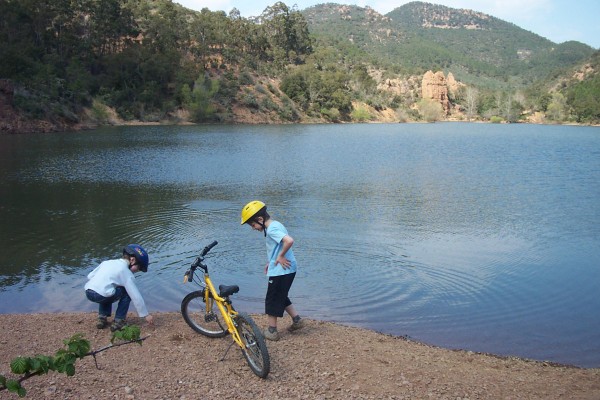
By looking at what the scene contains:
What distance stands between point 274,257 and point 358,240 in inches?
266

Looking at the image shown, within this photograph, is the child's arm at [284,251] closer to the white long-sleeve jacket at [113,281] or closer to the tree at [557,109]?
the white long-sleeve jacket at [113,281]

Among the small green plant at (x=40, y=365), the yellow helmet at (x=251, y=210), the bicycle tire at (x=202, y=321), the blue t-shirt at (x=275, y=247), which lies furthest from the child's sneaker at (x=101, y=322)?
the small green plant at (x=40, y=365)

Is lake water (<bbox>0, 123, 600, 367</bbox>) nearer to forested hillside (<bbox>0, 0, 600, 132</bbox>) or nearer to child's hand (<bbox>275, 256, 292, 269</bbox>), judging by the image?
child's hand (<bbox>275, 256, 292, 269</bbox>)

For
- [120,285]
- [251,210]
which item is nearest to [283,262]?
[251,210]

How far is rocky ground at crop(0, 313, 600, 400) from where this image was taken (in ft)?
16.6

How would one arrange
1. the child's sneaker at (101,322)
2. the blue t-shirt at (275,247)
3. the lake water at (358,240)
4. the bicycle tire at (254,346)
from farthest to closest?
the lake water at (358,240)
the child's sneaker at (101,322)
the blue t-shirt at (275,247)
the bicycle tire at (254,346)

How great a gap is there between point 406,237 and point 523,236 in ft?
9.95

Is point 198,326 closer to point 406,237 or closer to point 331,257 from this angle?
point 331,257

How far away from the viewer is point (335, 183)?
2231 centimetres

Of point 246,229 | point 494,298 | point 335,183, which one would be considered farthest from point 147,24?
point 494,298

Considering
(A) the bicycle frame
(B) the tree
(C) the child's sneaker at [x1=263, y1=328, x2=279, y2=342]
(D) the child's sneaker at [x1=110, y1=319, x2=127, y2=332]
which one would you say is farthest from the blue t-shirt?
(B) the tree

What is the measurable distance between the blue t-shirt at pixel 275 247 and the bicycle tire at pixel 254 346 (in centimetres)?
73

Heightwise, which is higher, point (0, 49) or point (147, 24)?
point (147, 24)

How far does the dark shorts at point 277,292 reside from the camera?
6309 millimetres
